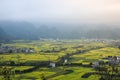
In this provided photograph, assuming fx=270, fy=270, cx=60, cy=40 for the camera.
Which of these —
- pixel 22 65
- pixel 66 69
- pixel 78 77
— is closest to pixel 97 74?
pixel 78 77

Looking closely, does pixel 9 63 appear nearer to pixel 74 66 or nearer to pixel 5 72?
pixel 74 66

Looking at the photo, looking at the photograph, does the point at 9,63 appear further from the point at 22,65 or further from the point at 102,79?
the point at 102,79

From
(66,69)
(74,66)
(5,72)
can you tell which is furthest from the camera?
(74,66)

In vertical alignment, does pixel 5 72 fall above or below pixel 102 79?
above

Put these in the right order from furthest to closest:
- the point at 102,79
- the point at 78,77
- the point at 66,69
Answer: the point at 66,69
the point at 78,77
the point at 102,79

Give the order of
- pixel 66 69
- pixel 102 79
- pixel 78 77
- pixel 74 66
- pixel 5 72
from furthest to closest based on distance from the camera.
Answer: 1. pixel 74 66
2. pixel 66 69
3. pixel 78 77
4. pixel 102 79
5. pixel 5 72

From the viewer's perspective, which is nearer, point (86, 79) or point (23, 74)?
point (86, 79)

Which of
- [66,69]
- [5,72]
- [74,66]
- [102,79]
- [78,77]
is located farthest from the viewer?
[74,66]

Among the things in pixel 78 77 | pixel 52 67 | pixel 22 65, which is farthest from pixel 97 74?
pixel 22 65

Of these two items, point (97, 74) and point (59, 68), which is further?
point (59, 68)
